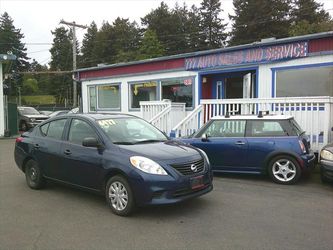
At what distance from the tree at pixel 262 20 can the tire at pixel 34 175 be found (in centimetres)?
4521

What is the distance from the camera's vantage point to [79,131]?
6547mm

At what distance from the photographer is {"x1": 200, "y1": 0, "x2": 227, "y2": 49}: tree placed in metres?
57.7

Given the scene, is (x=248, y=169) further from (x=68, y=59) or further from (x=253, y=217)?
(x=68, y=59)

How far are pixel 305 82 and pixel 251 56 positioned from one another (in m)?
1.98

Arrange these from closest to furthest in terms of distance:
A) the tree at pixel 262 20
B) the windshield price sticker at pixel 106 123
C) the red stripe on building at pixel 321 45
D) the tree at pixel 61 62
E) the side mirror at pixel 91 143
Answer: the side mirror at pixel 91 143 → the windshield price sticker at pixel 106 123 → the red stripe on building at pixel 321 45 → the tree at pixel 262 20 → the tree at pixel 61 62

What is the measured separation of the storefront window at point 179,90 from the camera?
14050 millimetres

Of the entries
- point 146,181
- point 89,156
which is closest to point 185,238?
point 146,181

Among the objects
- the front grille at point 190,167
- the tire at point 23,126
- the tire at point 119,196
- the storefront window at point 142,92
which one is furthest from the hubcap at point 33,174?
the tire at point 23,126

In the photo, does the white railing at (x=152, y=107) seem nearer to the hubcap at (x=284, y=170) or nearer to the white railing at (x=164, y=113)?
the white railing at (x=164, y=113)

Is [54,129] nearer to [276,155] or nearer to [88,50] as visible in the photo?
[276,155]

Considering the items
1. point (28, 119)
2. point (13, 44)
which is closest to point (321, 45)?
point (28, 119)

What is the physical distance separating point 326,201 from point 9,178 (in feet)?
22.0

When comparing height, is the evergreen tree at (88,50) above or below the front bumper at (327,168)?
above

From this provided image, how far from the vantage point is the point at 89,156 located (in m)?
6.01
